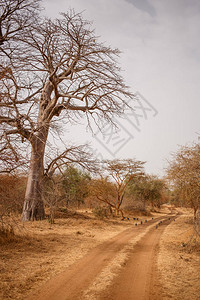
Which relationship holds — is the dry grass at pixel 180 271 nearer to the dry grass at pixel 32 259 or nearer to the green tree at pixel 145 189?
the dry grass at pixel 32 259

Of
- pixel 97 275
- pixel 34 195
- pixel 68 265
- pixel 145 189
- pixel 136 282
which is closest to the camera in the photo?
pixel 136 282

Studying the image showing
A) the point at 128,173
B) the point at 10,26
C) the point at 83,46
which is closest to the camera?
the point at 10,26

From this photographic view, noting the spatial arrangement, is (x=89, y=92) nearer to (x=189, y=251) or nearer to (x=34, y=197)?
(x=34, y=197)

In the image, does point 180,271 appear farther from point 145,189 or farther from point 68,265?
point 145,189

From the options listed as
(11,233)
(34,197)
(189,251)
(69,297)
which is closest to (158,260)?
(189,251)

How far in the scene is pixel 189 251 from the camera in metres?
5.83

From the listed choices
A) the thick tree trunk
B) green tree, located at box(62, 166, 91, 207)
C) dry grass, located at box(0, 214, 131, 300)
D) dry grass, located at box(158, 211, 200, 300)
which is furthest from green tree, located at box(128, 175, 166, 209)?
dry grass, located at box(158, 211, 200, 300)

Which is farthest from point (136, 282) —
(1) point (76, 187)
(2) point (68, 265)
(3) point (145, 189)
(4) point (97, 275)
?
(3) point (145, 189)

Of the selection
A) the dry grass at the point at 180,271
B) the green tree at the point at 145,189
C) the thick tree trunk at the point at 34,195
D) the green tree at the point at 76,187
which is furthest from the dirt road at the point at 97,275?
the green tree at the point at 145,189

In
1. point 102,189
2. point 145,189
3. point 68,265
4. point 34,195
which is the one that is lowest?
point 68,265

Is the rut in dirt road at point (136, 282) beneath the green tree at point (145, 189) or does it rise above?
beneath

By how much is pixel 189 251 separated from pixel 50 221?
623 cm

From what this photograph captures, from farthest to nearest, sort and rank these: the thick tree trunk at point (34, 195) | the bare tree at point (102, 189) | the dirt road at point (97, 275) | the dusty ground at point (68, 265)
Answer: the bare tree at point (102, 189)
the thick tree trunk at point (34, 195)
the dusty ground at point (68, 265)
the dirt road at point (97, 275)

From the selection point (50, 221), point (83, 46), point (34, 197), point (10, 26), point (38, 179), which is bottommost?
point (50, 221)
